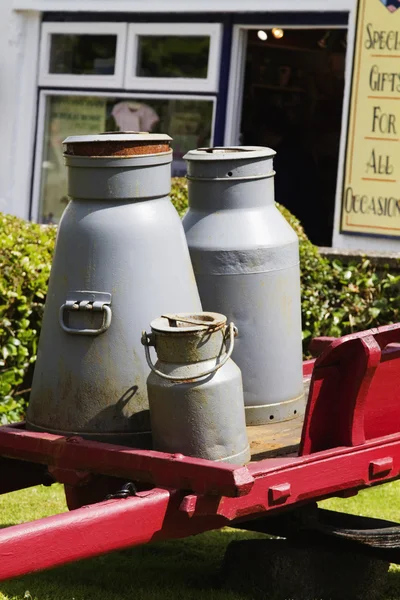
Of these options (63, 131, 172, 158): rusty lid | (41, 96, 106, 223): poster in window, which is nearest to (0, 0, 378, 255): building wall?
(41, 96, 106, 223): poster in window

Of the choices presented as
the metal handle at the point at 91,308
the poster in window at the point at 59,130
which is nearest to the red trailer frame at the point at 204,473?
the metal handle at the point at 91,308

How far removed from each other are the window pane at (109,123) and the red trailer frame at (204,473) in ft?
19.2

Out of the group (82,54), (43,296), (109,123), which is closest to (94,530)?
(43,296)

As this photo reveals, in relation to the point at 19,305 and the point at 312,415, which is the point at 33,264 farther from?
the point at 312,415

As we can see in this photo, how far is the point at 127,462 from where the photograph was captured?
2750 millimetres

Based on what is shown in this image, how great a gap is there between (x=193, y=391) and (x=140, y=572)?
1426mm

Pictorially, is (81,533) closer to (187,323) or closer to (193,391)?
(193,391)

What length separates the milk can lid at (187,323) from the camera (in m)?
2.72

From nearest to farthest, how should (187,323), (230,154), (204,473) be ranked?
1. (204,473)
2. (187,323)
3. (230,154)

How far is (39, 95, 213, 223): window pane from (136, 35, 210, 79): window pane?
0.74 ft

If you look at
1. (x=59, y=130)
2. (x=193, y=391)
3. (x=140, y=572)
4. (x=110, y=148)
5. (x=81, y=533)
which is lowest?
(x=140, y=572)

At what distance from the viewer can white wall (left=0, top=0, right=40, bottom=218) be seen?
9148 millimetres

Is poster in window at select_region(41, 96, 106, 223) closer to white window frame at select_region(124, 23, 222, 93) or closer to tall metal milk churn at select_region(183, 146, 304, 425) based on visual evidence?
white window frame at select_region(124, 23, 222, 93)

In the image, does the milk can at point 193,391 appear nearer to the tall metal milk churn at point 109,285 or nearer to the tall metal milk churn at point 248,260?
the tall metal milk churn at point 109,285
